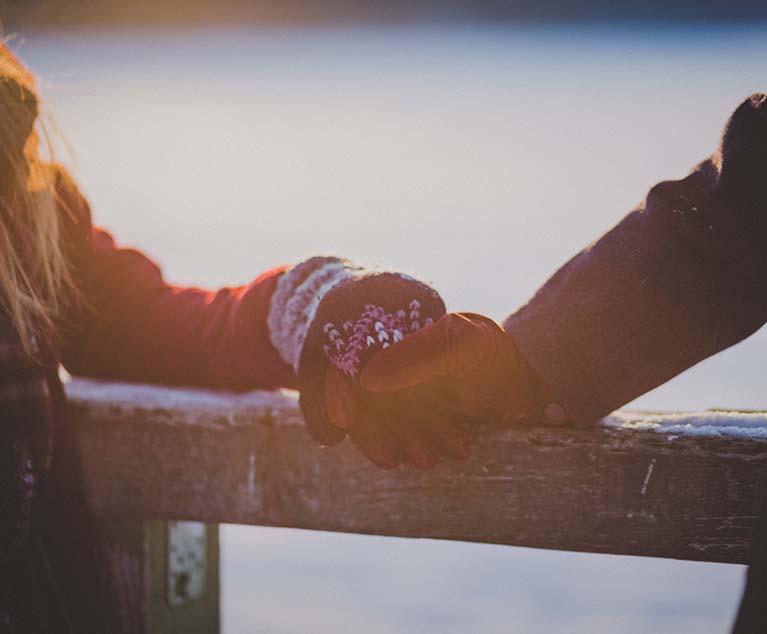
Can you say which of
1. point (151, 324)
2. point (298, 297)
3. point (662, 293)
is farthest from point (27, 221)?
point (662, 293)

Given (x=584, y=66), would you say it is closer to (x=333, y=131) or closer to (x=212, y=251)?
(x=333, y=131)

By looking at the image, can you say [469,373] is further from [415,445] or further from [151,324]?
[151,324]

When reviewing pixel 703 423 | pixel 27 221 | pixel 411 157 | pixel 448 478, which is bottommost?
pixel 411 157

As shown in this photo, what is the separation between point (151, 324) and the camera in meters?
1.23

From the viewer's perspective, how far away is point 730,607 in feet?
7.28

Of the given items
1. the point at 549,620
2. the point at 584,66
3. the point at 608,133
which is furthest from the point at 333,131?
the point at 549,620

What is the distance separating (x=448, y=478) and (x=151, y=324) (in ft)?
1.54

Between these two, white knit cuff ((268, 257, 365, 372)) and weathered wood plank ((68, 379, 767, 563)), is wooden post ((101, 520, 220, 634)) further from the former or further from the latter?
white knit cuff ((268, 257, 365, 372))

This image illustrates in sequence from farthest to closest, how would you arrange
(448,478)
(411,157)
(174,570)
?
(411,157) → (174,570) → (448,478)

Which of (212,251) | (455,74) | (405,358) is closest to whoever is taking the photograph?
(405,358)

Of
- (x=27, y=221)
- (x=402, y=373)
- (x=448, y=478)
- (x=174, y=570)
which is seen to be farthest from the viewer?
(x=174, y=570)

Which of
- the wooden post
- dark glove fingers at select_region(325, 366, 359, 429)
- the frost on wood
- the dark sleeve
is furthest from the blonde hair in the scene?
the frost on wood

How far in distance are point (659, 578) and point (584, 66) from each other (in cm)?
925

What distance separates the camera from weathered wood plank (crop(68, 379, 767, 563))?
0.96 metres
